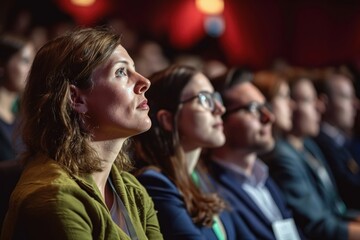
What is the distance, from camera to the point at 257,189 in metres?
2.84

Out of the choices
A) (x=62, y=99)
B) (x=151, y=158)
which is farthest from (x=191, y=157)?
(x=62, y=99)

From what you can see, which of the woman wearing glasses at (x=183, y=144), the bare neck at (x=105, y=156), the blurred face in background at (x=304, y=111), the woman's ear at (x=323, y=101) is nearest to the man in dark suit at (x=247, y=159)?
the woman wearing glasses at (x=183, y=144)

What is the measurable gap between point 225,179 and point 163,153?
1.84ft

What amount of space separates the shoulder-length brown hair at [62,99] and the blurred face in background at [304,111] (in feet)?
7.20

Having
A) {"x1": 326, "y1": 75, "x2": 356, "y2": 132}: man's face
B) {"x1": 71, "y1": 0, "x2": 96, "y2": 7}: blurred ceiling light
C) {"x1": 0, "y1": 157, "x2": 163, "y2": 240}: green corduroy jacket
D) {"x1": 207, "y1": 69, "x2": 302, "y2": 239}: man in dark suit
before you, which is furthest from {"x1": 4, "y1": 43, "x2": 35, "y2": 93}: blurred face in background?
{"x1": 71, "y1": 0, "x2": 96, "y2": 7}: blurred ceiling light

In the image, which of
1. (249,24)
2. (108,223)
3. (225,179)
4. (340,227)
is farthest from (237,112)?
(249,24)

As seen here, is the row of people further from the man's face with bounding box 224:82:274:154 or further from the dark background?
the dark background

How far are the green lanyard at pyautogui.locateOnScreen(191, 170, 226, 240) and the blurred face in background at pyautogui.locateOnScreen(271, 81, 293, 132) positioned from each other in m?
1.01

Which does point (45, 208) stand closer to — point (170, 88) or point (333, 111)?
point (170, 88)

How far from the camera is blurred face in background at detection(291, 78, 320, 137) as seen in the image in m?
3.62

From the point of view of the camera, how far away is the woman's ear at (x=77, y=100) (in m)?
1.62

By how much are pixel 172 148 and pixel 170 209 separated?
288mm

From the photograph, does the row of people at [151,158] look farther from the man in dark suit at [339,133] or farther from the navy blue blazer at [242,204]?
the man in dark suit at [339,133]

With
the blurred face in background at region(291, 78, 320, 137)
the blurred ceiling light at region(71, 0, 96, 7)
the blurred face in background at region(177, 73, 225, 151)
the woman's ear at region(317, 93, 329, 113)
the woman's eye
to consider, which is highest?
the woman's eye
